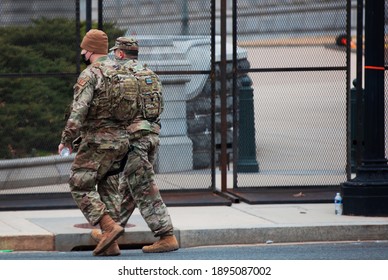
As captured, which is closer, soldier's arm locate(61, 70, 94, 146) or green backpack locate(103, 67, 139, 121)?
soldier's arm locate(61, 70, 94, 146)

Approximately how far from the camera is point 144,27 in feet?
43.3

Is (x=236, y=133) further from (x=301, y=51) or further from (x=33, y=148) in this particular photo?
(x=33, y=148)

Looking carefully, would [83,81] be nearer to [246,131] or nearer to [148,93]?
[148,93]

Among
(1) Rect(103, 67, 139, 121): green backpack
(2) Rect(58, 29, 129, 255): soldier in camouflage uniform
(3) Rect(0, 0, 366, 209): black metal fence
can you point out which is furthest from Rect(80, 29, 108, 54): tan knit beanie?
(3) Rect(0, 0, 366, 209): black metal fence

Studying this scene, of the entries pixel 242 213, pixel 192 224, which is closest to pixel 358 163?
pixel 242 213

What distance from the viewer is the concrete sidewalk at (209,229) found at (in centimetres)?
1087

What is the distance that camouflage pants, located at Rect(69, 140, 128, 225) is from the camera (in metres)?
10.1

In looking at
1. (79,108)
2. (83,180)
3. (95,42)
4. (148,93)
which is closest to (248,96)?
(148,93)

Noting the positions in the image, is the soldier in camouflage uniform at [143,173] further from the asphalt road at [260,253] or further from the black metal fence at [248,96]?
the black metal fence at [248,96]

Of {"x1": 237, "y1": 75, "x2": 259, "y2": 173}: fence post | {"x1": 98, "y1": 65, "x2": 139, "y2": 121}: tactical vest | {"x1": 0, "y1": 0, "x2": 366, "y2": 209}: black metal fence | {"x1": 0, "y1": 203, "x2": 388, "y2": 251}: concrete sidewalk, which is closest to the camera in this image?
{"x1": 98, "y1": 65, "x2": 139, "y2": 121}: tactical vest

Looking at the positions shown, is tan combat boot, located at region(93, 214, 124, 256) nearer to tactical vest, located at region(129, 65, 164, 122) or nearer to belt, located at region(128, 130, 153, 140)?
belt, located at region(128, 130, 153, 140)

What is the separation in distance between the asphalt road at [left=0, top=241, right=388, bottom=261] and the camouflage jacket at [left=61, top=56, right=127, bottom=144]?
1031 mm

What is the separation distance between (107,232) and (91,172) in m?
0.53

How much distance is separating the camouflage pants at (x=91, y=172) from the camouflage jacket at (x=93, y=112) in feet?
Answer: 0.27
